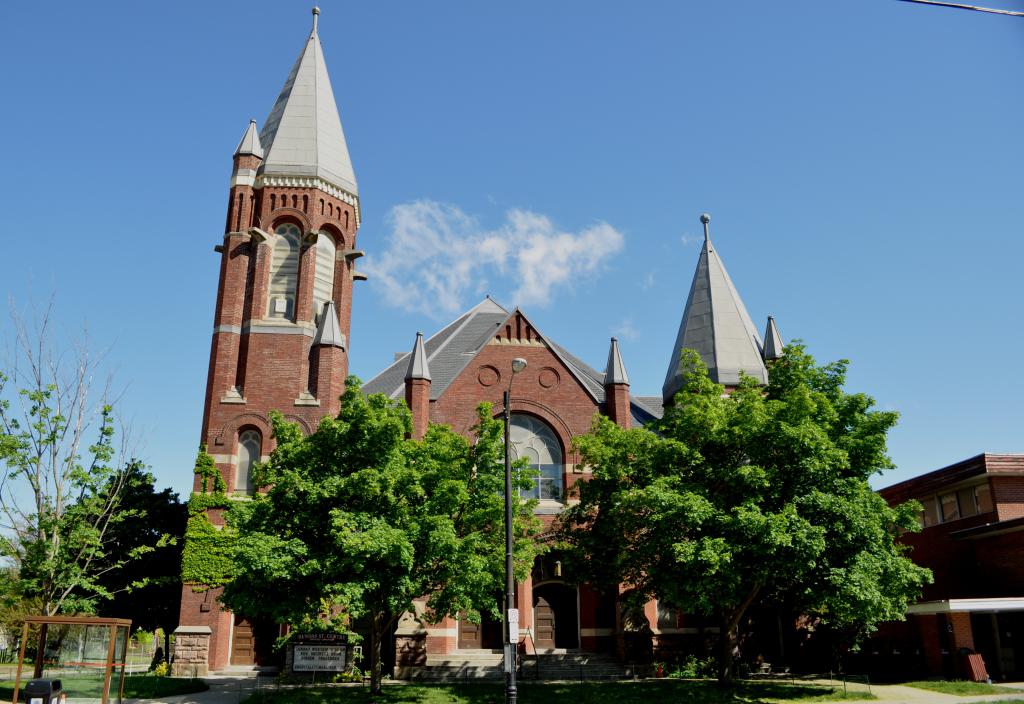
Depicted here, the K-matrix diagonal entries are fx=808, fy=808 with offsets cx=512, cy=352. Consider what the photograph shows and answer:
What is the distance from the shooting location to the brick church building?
28.0m

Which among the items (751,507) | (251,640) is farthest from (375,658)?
(751,507)

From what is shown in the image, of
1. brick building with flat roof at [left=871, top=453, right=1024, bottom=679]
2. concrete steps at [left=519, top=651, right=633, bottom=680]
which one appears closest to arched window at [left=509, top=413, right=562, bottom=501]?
concrete steps at [left=519, top=651, right=633, bottom=680]

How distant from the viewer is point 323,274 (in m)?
33.3

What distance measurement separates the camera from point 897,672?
2716 cm

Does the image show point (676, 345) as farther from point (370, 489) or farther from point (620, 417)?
point (370, 489)

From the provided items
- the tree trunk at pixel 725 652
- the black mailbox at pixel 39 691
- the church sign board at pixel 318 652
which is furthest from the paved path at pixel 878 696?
the black mailbox at pixel 39 691

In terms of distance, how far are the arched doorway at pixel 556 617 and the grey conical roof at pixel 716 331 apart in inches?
354

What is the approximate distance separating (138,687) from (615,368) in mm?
19030

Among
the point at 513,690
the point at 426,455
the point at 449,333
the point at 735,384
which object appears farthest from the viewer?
the point at 449,333

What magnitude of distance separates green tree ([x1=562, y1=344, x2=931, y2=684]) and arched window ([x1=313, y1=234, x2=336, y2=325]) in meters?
14.1

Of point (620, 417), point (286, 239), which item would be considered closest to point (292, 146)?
point (286, 239)

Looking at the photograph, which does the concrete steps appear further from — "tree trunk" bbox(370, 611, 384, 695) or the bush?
"tree trunk" bbox(370, 611, 384, 695)

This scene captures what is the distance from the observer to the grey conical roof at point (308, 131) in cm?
3375

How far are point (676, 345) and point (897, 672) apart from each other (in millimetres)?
14853
